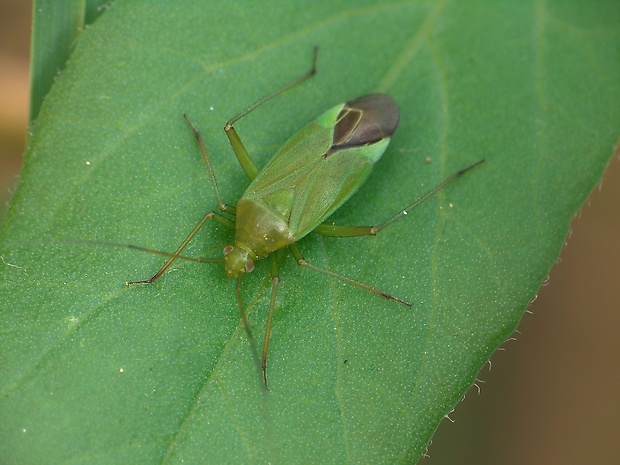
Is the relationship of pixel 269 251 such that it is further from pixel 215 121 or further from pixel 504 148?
pixel 504 148

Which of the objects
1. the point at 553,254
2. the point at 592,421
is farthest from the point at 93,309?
the point at 592,421

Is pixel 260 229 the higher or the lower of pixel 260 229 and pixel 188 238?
the lower

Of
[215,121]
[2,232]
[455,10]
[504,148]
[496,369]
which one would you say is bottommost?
[496,369]

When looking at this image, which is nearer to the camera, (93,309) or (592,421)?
(93,309)

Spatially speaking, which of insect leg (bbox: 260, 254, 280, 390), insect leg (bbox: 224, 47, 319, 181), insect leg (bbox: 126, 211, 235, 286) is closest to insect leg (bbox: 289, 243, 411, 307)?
insect leg (bbox: 260, 254, 280, 390)

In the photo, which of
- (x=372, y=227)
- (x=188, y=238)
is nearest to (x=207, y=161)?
(x=188, y=238)

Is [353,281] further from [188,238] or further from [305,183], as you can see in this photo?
[188,238]
